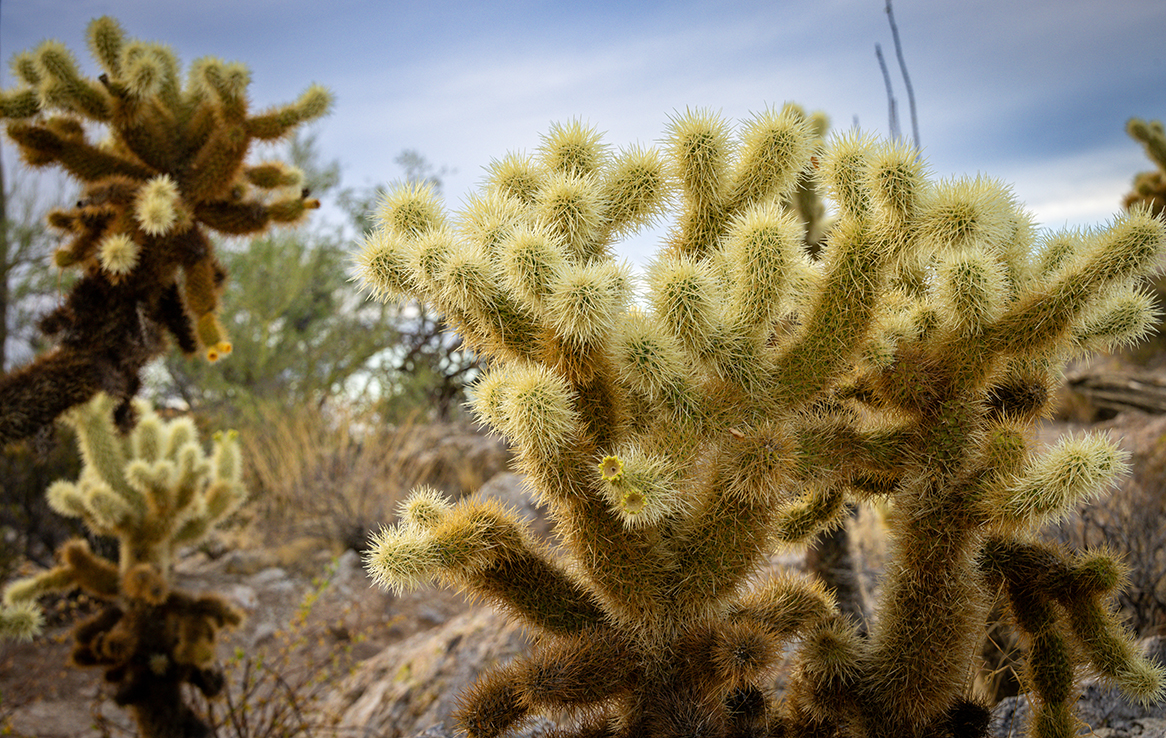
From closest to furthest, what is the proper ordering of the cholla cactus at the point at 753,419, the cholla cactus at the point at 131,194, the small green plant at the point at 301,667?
1. the cholla cactus at the point at 753,419
2. the cholla cactus at the point at 131,194
3. the small green plant at the point at 301,667

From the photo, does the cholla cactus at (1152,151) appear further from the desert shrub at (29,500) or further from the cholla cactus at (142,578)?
the desert shrub at (29,500)

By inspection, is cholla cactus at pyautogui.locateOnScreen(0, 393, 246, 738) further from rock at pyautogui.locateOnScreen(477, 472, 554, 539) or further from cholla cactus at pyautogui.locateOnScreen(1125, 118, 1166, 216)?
cholla cactus at pyautogui.locateOnScreen(1125, 118, 1166, 216)

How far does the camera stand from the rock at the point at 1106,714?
223 cm

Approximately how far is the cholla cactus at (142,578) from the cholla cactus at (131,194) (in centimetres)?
44

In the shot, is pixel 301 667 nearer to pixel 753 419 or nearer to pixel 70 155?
pixel 70 155

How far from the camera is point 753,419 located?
1615 mm

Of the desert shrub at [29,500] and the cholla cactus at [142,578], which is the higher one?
the desert shrub at [29,500]

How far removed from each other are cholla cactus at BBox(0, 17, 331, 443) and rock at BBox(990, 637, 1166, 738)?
136 inches

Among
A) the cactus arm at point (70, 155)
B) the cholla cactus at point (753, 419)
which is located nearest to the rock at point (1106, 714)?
the cholla cactus at point (753, 419)

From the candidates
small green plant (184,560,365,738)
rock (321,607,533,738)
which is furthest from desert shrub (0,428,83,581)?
rock (321,607,533,738)

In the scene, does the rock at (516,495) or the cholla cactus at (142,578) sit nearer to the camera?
the cholla cactus at (142,578)

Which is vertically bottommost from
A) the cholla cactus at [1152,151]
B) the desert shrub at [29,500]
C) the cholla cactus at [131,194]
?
the desert shrub at [29,500]

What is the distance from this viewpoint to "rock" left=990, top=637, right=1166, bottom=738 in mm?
2227

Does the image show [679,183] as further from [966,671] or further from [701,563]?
[966,671]
